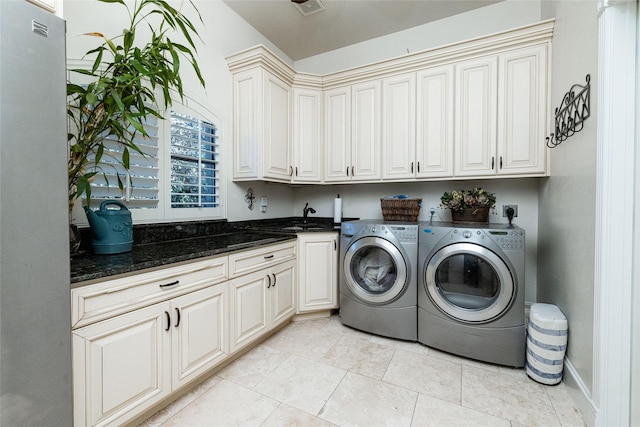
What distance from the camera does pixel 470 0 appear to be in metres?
2.50

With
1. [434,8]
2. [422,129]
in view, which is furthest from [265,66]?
[434,8]

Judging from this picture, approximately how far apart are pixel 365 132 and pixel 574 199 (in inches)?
67.3

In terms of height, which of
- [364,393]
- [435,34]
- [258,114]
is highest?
[435,34]

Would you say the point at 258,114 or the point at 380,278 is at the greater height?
the point at 258,114

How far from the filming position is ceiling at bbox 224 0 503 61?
2.54m

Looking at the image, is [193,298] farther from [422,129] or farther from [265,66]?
[422,129]

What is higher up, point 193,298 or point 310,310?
point 193,298

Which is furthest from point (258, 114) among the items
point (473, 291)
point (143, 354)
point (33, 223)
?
point (473, 291)

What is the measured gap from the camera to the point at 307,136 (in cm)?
Result: 289

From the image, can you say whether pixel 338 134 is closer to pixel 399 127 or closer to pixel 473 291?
pixel 399 127

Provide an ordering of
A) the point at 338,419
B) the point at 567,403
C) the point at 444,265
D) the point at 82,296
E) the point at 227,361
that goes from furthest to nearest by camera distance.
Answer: the point at 444,265, the point at 227,361, the point at 567,403, the point at 338,419, the point at 82,296

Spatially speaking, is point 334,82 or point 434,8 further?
point 334,82

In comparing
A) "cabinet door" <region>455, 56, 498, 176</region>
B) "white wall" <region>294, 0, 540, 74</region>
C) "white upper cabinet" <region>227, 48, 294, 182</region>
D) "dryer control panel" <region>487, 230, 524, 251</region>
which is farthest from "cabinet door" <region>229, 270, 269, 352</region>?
"white wall" <region>294, 0, 540, 74</region>

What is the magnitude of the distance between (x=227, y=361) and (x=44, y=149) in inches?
61.4
